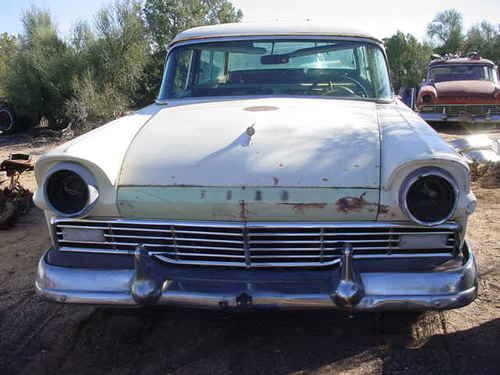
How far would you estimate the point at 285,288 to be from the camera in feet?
7.74

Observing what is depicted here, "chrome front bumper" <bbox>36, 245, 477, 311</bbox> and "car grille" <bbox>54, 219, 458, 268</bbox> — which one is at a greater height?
"car grille" <bbox>54, 219, 458, 268</bbox>

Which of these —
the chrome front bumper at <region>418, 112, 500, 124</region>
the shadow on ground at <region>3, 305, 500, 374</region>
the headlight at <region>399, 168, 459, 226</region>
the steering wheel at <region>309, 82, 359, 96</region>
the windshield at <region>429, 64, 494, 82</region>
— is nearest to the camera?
the headlight at <region>399, 168, 459, 226</region>

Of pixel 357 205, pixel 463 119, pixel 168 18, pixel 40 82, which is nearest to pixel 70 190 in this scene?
pixel 357 205

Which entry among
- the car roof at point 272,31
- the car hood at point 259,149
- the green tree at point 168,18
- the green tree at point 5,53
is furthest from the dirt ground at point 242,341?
the green tree at point 168,18

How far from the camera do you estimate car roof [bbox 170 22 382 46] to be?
3734mm

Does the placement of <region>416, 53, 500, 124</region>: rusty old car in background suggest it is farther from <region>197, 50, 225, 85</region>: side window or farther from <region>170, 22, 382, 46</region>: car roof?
<region>197, 50, 225, 85</region>: side window

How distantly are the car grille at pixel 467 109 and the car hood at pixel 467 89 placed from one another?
214 mm

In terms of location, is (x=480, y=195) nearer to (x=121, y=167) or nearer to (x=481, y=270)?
(x=481, y=270)

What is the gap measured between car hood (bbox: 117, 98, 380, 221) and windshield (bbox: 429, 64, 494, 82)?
428 inches

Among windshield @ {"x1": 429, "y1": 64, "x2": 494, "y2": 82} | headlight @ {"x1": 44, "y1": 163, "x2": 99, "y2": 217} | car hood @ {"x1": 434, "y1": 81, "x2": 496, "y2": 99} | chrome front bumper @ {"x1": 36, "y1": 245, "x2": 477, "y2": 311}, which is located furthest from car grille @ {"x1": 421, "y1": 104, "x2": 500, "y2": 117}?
headlight @ {"x1": 44, "y1": 163, "x2": 99, "y2": 217}

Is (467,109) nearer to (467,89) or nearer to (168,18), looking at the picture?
(467,89)

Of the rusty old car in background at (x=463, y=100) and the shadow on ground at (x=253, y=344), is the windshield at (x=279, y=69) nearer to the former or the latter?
the shadow on ground at (x=253, y=344)

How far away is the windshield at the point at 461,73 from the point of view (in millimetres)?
12508

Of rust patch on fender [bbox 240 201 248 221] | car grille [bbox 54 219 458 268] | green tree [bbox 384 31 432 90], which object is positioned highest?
rust patch on fender [bbox 240 201 248 221]
